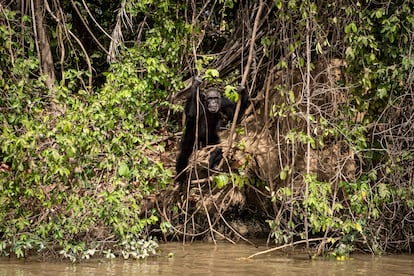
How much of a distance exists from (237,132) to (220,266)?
1.97 m

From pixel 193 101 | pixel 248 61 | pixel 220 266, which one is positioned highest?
pixel 248 61

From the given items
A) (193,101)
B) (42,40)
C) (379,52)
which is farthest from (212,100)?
(42,40)

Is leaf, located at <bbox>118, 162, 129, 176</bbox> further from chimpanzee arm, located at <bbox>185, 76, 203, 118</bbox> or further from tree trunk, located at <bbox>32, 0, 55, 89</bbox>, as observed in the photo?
tree trunk, located at <bbox>32, 0, 55, 89</bbox>

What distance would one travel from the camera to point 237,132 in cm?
805

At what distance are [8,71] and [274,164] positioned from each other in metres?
2.95

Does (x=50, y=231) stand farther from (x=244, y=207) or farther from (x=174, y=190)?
(x=244, y=207)

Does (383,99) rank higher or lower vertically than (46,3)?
lower

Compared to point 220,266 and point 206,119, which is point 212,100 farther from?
point 220,266

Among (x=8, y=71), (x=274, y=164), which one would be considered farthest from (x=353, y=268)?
(x=8, y=71)

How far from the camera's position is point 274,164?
7.92 meters

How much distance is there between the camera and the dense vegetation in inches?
258

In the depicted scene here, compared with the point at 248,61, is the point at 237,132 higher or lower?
lower

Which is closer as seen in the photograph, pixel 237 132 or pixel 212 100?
pixel 212 100

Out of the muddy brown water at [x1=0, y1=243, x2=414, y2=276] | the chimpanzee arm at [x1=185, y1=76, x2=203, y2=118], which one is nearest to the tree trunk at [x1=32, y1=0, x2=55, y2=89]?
the chimpanzee arm at [x1=185, y1=76, x2=203, y2=118]
